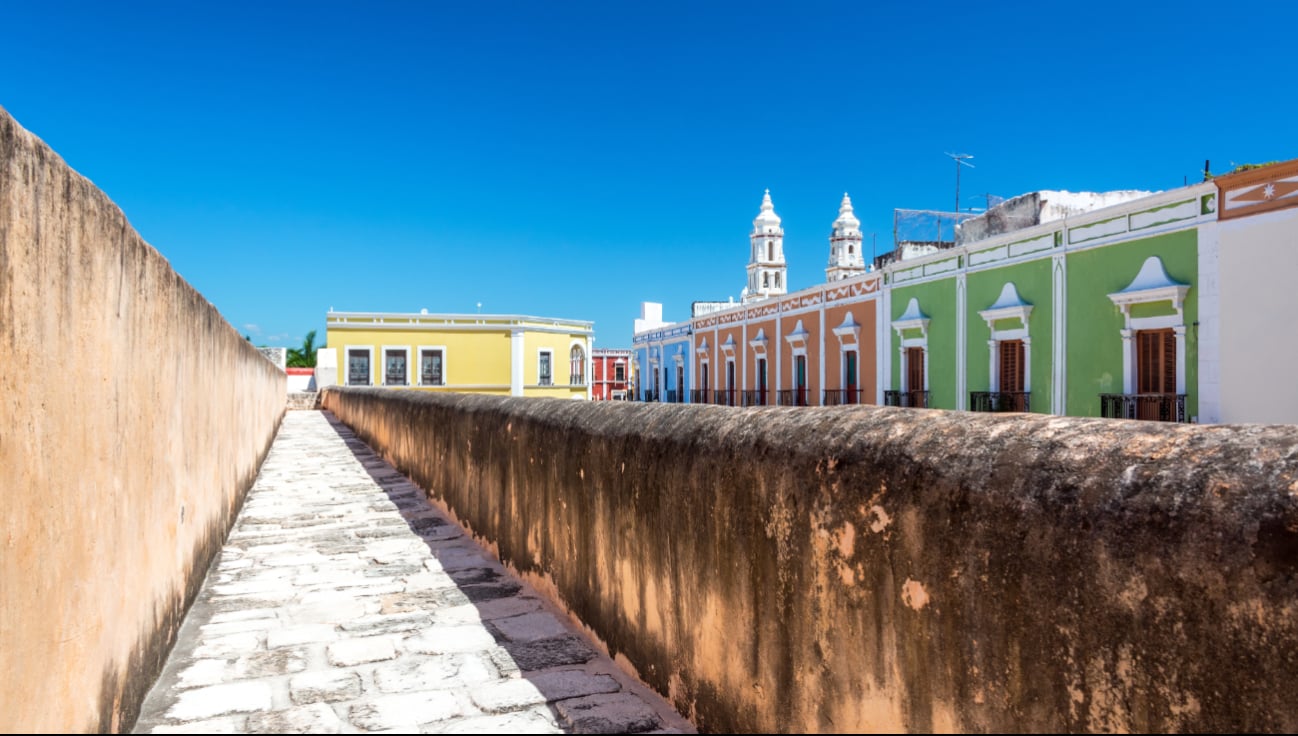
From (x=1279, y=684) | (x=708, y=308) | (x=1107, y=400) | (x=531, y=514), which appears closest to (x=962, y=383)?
(x=1107, y=400)

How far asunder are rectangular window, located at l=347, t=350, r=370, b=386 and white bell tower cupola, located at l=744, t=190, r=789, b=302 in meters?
20.5

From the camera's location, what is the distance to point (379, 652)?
11.1 ft

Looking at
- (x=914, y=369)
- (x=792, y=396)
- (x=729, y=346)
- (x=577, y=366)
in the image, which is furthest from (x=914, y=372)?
(x=577, y=366)

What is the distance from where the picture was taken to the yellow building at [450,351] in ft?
124

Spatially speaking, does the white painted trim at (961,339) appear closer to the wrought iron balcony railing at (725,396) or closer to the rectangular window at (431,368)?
the wrought iron balcony railing at (725,396)

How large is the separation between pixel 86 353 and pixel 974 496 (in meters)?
2.29

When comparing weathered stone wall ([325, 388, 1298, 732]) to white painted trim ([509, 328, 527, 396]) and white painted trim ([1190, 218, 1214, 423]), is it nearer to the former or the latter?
white painted trim ([1190, 218, 1214, 423])

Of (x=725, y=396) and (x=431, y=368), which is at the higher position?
(x=431, y=368)

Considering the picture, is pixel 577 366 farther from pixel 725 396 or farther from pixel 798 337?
pixel 798 337

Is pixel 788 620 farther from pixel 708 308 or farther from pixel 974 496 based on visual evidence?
pixel 708 308

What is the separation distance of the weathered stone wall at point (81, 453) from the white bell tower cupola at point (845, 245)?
4181 cm

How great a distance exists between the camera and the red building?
57.4m

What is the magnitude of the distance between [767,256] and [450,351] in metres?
18.4

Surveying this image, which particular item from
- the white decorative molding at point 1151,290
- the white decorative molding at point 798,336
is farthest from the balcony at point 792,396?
the white decorative molding at point 1151,290
